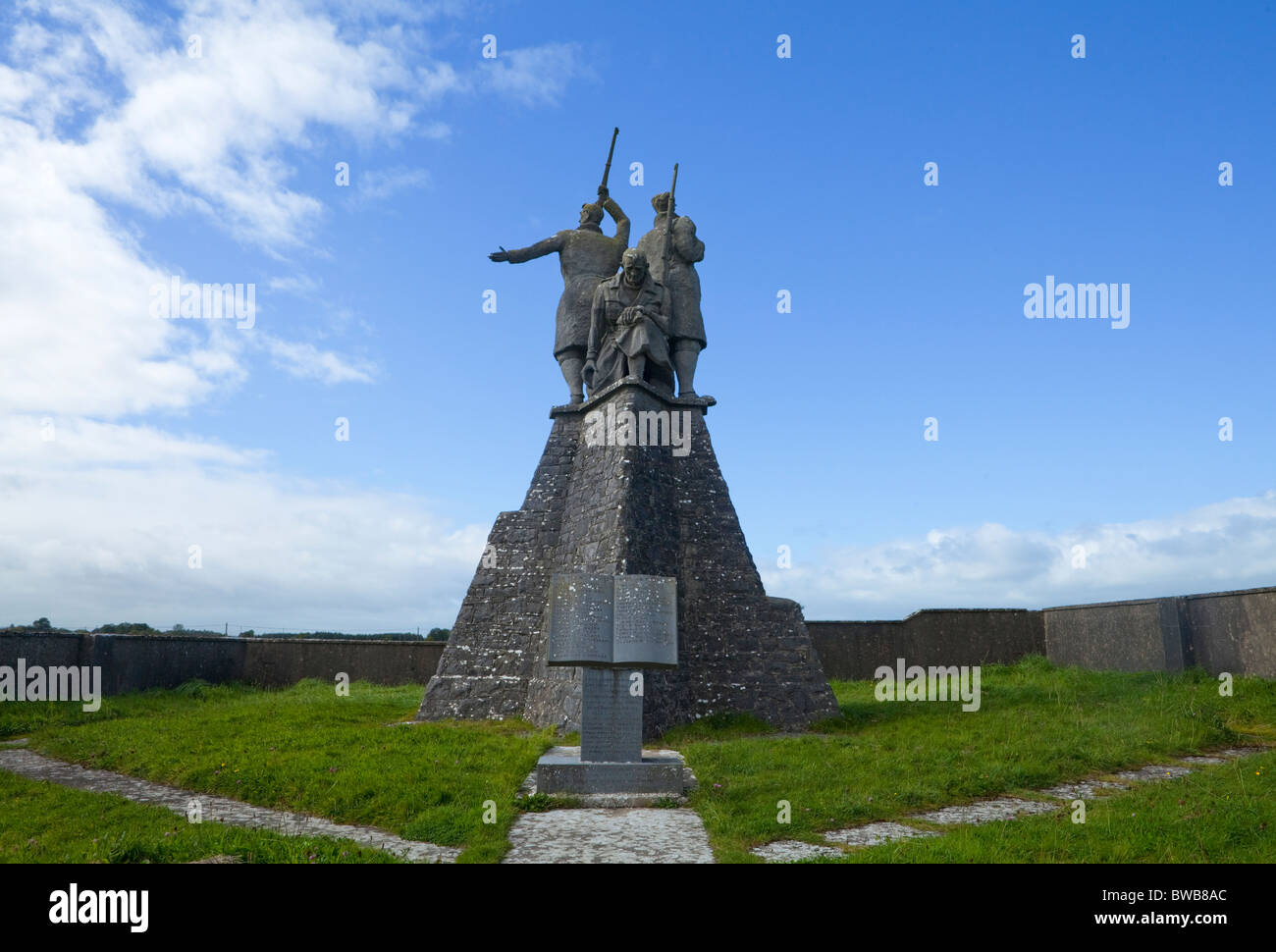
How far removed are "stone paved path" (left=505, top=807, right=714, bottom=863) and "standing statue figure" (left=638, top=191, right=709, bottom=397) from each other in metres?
8.35

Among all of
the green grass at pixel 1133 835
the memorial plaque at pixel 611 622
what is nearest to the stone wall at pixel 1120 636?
the green grass at pixel 1133 835

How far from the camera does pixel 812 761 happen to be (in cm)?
825

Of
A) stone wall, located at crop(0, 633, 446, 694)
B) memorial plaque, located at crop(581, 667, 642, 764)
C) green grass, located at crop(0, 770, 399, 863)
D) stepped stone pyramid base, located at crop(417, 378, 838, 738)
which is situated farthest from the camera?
stone wall, located at crop(0, 633, 446, 694)

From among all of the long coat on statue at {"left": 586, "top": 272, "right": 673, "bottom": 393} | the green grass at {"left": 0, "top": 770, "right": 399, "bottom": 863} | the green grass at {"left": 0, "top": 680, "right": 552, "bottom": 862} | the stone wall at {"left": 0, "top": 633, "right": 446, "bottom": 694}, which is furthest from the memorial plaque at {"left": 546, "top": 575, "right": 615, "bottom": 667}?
the stone wall at {"left": 0, "top": 633, "right": 446, "bottom": 694}

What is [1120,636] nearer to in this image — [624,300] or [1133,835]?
[624,300]

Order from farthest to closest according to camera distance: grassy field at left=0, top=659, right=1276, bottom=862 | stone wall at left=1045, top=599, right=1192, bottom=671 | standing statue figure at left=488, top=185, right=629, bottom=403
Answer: standing statue figure at left=488, top=185, right=629, bottom=403, stone wall at left=1045, top=599, right=1192, bottom=671, grassy field at left=0, top=659, right=1276, bottom=862

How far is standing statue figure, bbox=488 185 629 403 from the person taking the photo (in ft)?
48.4

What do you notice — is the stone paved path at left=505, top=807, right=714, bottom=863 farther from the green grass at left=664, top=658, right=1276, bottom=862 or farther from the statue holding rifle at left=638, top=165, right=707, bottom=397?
the statue holding rifle at left=638, top=165, right=707, bottom=397

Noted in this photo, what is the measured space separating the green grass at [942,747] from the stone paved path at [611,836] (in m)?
0.18

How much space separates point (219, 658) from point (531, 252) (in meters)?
9.89

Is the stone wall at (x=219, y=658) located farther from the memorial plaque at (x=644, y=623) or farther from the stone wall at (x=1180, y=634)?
the stone wall at (x=1180, y=634)
